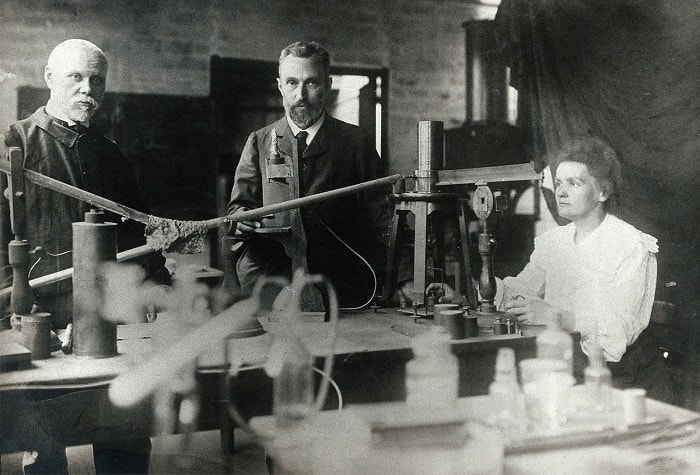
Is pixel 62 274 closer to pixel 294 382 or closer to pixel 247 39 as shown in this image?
pixel 294 382

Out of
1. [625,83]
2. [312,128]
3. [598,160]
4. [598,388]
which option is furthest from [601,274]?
[312,128]

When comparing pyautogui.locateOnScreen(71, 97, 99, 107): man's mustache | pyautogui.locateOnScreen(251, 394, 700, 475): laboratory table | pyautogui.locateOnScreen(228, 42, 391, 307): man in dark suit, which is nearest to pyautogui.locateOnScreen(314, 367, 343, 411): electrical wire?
pyautogui.locateOnScreen(251, 394, 700, 475): laboratory table

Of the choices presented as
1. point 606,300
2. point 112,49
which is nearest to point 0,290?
point 112,49

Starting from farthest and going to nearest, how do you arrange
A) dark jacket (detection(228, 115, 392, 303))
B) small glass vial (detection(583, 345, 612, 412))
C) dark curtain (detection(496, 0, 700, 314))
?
dark curtain (detection(496, 0, 700, 314))
dark jacket (detection(228, 115, 392, 303))
small glass vial (detection(583, 345, 612, 412))


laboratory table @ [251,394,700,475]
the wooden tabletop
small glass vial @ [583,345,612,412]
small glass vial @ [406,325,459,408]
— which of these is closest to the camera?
laboratory table @ [251,394,700,475]

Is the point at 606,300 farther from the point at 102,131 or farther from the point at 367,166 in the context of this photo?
the point at 102,131

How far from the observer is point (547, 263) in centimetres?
265

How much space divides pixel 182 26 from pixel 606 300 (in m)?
1.80

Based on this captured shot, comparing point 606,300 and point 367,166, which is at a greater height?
point 367,166

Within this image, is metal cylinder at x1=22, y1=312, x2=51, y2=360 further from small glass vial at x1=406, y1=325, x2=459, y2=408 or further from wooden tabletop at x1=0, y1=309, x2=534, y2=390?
small glass vial at x1=406, y1=325, x2=459, y2=408

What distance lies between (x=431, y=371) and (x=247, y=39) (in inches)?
50.9

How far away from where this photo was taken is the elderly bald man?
221cm

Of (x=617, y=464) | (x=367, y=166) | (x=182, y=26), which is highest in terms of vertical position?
(x=182, y=26)

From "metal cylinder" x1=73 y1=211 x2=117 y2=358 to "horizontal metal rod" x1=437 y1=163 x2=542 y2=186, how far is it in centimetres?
116
